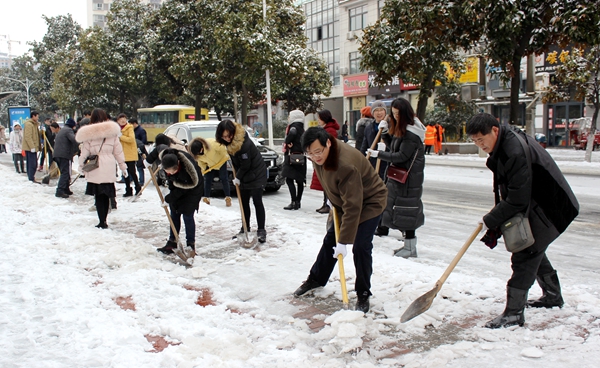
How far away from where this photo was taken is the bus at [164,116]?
124 feet

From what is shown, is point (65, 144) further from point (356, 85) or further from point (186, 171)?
point (356, 85)

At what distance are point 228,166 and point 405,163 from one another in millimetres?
5640

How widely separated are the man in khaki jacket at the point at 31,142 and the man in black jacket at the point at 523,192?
44.5 ft

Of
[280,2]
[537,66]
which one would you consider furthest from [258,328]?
[537,66]

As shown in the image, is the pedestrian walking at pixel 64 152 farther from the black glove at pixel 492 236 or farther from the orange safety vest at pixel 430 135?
the orange safety vest at pixel 430 135

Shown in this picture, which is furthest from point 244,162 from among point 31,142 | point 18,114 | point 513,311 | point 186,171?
point 18,114

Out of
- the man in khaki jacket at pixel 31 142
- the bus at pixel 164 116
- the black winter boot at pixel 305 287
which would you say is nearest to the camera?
the black winter boot at pixel 305 287

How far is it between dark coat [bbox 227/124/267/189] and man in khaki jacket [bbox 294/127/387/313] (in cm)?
247

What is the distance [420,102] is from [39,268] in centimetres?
1792

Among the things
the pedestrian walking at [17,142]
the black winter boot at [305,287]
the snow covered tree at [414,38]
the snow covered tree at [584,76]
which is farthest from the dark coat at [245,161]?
the snow covered tree at [584,76]

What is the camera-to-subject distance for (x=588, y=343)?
146 inches

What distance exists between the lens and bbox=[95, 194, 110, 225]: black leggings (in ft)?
26.6

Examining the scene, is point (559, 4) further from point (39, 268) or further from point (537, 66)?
point (537, 66)

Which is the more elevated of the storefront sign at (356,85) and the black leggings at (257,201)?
the storefront sign at (356,85)
